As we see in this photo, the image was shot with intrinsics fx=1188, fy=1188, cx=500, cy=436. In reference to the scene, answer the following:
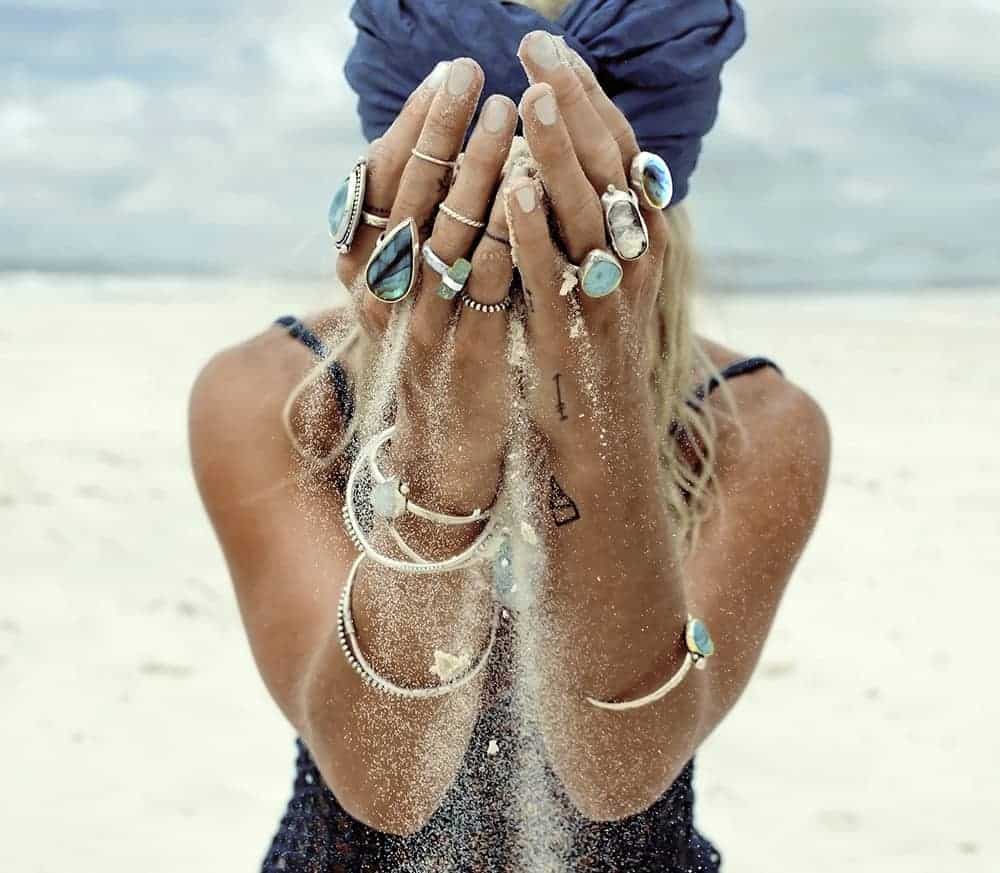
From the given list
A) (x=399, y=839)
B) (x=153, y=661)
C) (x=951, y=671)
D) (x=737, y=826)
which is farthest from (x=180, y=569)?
(x=399, y=839)

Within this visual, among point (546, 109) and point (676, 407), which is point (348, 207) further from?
point (676, 407)

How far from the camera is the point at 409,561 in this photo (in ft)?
4.63

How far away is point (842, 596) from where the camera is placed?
539 cm

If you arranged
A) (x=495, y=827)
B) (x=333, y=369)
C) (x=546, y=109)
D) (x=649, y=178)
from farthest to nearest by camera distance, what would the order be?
Result: (x=333, y=369)
(x=495, y=827)
(x=649, y=178)
(x=546, y=109)

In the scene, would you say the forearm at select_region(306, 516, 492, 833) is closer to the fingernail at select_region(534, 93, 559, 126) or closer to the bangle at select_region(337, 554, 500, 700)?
the bangle at select_region(337, 554, 500, 700)

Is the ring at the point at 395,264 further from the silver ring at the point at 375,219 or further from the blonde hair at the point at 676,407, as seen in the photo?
the blonde hair at the point at 676,407

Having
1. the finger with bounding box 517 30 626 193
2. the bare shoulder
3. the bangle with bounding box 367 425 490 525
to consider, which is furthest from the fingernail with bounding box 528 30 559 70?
the bare shoulder

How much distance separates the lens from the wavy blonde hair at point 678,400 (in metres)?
1.90

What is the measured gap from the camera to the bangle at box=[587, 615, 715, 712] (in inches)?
62.2

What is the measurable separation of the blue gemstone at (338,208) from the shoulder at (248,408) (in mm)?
737

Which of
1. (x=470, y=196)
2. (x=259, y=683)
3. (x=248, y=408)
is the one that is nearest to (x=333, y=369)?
(x=248, y=408)

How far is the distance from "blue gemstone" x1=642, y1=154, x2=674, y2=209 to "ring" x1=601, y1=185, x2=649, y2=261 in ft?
0.10

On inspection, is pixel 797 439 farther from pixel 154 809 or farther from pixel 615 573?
pixel 154 809

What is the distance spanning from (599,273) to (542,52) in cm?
21
